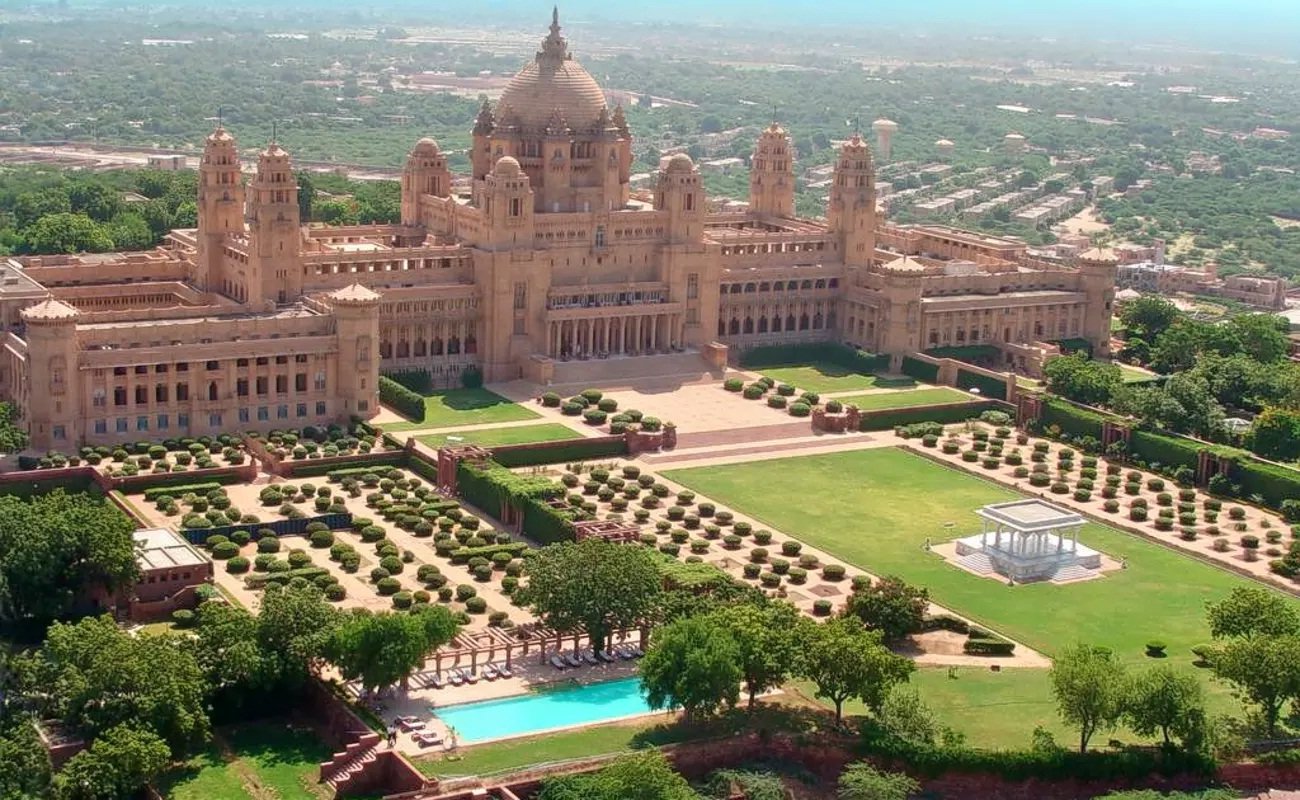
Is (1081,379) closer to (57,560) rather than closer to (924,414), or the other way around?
(924,414)

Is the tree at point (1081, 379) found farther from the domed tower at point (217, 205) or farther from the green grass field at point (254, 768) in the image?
the green grass field at point (254, 768)

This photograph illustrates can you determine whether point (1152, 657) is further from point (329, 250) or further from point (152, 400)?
point (329, 250)

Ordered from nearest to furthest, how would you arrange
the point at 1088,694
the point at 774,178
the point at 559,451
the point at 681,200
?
1. the point at 1088,694
2. the point at 559,451
3. the point at 681,200
4. the point at 774,178

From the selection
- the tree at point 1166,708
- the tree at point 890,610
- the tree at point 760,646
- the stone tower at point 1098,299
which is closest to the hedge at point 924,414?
the stone tower at point 1098,299

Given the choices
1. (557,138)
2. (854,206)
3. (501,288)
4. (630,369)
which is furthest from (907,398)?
(557,138)

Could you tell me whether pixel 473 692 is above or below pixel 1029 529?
below

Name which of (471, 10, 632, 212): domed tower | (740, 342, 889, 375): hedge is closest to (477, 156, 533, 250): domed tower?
(471, 10, 632, 212): domed tower
